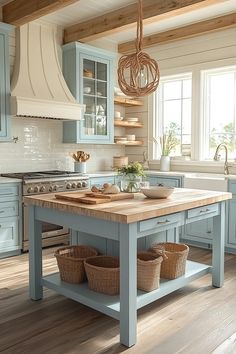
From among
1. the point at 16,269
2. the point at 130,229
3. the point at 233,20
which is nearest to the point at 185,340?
the point at 130,229

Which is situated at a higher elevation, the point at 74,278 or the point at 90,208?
the point at 90,208

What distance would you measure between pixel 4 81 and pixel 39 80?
525 mm

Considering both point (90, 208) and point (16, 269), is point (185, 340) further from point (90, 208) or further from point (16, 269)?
point (16, 269)

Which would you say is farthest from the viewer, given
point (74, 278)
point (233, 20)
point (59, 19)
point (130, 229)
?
point (59, 19)

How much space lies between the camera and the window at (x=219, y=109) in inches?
204

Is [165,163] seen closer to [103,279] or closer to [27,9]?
[27,9]

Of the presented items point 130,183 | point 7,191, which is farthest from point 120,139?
point 130,183

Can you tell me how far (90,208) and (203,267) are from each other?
142cm

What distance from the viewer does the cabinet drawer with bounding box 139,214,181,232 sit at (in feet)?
8.09

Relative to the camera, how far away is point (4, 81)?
438 centimetres

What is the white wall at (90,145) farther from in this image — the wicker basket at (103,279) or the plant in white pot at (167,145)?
the wicker basket at (103,279)

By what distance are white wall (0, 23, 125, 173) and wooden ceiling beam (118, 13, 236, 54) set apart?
2.16ft

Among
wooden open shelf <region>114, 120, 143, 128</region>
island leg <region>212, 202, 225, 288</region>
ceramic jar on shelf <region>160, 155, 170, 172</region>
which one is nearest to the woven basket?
island leg <region>212, 202, 225, 288</region>

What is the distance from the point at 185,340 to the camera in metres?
2.41
